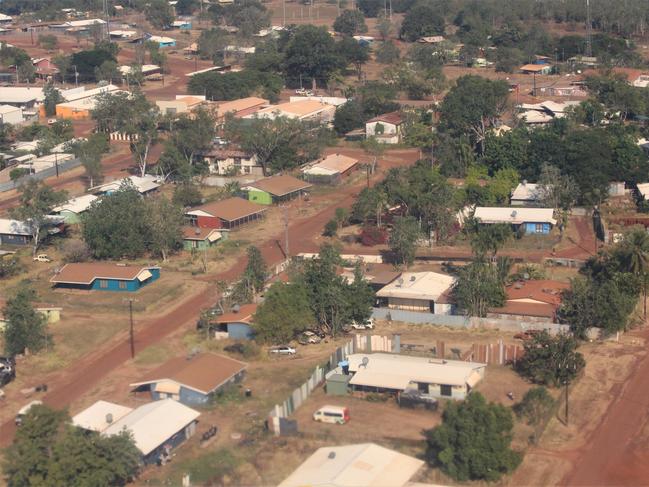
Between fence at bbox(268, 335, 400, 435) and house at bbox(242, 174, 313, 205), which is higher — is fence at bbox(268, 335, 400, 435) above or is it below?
above

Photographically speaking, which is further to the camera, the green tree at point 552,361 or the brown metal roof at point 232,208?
the brown metal roof at point 232,208

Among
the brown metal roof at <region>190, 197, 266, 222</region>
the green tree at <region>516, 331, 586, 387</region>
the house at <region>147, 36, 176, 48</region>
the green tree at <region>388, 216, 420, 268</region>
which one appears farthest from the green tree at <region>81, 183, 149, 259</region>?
the house at <region>147, 36, 176, 48</region>

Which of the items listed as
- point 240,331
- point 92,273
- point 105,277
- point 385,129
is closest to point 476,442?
point 240,331

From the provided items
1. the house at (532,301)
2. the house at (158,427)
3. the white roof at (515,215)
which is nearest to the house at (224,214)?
the white roof at (515,215)

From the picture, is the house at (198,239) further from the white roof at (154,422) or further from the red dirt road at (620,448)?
the red dirt road at (620,448)

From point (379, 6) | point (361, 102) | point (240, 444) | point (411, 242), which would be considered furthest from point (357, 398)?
point (379, 6)

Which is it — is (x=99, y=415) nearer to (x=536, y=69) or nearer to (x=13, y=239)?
(x=13, y=239)

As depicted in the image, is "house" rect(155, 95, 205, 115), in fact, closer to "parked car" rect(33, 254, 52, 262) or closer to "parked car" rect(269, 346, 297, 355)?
"parked car" rect(33, 254, 52, 262)
